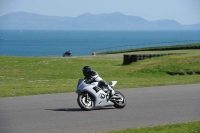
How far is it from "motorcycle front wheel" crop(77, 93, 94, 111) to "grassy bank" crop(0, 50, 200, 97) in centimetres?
457

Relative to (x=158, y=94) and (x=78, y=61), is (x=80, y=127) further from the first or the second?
(x=78, y=61)

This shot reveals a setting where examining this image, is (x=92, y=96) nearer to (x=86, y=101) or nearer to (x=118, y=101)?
(x=86, y=101)

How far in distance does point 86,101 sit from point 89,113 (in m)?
0.66

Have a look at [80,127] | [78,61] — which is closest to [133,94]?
[80,127]

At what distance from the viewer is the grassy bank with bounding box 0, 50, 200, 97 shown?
858 inches

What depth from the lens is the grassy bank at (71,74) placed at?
21.8m

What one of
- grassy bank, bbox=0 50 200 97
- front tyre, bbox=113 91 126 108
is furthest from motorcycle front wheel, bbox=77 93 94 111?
grassy bank, bbox=0 50 200 97

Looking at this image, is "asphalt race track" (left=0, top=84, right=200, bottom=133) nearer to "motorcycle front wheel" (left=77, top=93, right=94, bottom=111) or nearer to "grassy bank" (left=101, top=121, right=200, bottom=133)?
"motorcycle front wheel" (left=77, top=93, right=94, bottom=111)

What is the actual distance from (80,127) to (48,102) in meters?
5.30

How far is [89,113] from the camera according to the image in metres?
14.4

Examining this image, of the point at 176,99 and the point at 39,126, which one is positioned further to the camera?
the point at 176,99

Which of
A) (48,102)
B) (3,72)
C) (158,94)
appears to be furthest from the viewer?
(3,72)

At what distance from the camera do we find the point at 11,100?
684 inches

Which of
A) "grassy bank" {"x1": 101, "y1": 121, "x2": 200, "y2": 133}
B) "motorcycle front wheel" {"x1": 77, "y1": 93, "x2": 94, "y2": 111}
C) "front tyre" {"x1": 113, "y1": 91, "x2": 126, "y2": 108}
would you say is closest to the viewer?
"grassy bank" {"x1": 101, "y1": 121, "x2": 200, "y2": 133}
